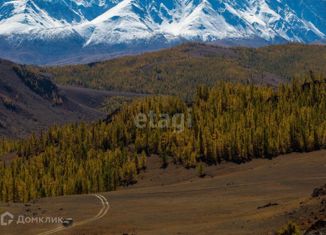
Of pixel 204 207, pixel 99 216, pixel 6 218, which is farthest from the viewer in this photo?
pixel 204 207

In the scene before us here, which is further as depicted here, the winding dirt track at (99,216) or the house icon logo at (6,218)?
the house icon logo at (6,218)

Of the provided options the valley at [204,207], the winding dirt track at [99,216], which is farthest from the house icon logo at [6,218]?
the winding dirt track at [99,216]

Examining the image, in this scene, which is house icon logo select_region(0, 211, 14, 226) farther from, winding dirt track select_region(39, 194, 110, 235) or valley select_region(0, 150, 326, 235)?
winding dirt track select_region(39, 194, 110, 235)

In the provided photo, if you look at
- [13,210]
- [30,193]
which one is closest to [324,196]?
[13,210]

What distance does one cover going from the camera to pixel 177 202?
456 feet

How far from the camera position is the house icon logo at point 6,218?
116m

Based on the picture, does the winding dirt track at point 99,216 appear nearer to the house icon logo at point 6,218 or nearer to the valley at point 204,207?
the valley at point 204,207

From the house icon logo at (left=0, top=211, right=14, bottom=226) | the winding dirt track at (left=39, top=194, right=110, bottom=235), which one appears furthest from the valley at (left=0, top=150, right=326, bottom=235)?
the house icon logo at (left=0, top=211, right=14, bottom=226)

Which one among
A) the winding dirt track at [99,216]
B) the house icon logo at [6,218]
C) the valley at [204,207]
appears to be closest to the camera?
the valley at [204,207]

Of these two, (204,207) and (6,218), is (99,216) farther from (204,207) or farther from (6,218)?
(204,207)

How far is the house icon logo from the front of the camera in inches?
4586

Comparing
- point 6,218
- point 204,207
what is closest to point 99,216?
point 6,218

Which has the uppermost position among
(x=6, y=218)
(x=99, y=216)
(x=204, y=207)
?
(x=6, y=218)

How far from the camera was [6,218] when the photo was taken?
12000cm
